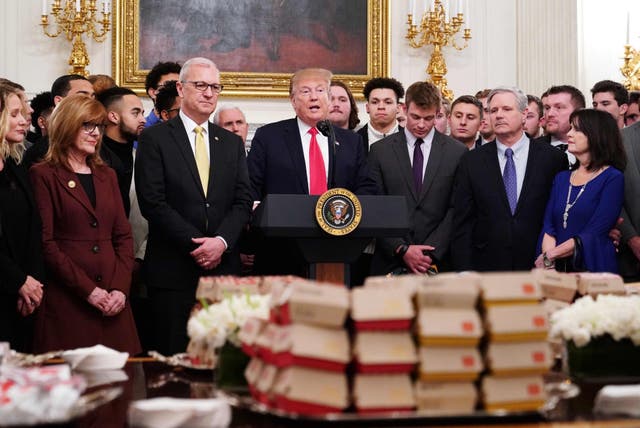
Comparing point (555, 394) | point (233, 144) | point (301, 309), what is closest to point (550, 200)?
point (233, 144)

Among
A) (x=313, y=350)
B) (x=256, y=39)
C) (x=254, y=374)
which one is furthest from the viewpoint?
(x=256, y=39)

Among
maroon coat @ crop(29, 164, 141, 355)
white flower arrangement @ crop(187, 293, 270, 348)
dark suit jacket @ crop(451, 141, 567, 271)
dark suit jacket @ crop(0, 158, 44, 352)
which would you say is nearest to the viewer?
white flower arrangement @ crop(187, 293, 270, 348)

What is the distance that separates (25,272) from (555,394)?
3003mm

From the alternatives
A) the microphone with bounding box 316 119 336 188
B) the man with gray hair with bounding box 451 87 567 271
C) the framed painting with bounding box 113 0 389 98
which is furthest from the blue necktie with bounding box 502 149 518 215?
the framed painting with bounding box 113 0 389 98

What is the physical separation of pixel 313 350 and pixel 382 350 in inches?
5.7

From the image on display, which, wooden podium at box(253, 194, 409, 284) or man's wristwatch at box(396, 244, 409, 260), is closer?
wooden podium at box(253, 194, 409, 284)

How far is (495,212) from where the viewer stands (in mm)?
5953

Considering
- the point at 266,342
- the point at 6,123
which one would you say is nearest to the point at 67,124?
the point at 6,123

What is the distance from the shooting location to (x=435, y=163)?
627 centimetres

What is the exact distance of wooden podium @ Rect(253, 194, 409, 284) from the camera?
4809 mm

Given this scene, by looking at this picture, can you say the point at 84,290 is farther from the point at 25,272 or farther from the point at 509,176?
the point at 509,176

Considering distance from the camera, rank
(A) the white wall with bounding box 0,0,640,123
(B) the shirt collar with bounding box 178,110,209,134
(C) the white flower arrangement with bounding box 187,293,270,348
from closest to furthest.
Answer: (C) the white flower arrangement with bounding box 187,293,270,348 < (B) the shirt collar with bounding box 178,110,209,134 < (A) the white wall with bounding box 0,0,640,123

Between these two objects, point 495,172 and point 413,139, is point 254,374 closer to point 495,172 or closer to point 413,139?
point 495,172

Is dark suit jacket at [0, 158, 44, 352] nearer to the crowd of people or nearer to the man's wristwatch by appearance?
the crowd of people
